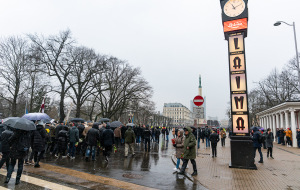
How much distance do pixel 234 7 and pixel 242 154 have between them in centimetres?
715

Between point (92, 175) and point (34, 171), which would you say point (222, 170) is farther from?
point (34, 171)

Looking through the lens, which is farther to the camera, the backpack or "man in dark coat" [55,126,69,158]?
"man in dark coat" [55,126,69,158]

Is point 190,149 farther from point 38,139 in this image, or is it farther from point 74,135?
point 74,135

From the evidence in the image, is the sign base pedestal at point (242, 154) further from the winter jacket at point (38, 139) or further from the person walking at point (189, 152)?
the winter jacket at point (38, 139)

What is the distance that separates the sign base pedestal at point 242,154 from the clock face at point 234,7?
610cm

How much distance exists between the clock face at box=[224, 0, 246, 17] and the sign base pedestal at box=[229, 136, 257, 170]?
20.0 ft

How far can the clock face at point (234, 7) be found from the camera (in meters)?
10.3

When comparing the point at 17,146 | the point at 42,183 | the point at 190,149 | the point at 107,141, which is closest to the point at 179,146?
the point at 190,149

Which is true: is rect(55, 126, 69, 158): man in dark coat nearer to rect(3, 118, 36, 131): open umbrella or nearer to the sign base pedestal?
rect(3, 118, 36, 131): open umbrella

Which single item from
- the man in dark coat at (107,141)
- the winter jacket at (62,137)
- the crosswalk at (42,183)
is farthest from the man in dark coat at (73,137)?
the crosswalk at (42,183)

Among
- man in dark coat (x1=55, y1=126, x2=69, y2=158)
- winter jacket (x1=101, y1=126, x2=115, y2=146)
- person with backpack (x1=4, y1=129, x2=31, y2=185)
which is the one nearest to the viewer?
person with backpack (x1=4, y1=129, x2=31, y2=185)

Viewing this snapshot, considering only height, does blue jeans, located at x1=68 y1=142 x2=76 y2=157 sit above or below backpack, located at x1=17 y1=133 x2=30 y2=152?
below

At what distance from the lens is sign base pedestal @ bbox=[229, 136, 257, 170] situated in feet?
29.3

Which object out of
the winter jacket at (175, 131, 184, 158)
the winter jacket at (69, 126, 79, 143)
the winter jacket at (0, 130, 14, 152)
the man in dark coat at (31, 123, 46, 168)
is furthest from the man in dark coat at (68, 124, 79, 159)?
the winter jacket at (175, 131, 184, 158)
